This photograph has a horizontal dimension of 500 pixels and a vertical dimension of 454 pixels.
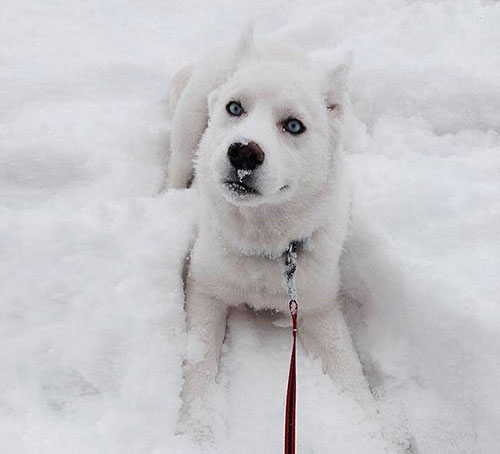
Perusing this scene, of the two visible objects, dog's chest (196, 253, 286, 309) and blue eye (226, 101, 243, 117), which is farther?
dog's chest (196, 253, 286, 309)

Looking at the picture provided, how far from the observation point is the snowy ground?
116 inches

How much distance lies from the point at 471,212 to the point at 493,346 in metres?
1.07

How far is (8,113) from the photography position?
15.0 ft

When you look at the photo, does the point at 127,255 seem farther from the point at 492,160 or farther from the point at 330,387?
the point at 492,160

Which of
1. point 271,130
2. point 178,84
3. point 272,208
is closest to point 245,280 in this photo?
point 272,208

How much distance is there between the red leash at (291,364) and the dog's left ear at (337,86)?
0.75m

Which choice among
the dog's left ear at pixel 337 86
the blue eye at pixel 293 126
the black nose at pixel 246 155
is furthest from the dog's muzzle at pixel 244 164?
the dog's left ear at pixel 337 86

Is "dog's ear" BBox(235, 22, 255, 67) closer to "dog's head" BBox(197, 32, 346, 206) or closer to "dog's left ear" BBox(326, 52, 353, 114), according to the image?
"dog's head" BBox(197, 32, 346, 206)

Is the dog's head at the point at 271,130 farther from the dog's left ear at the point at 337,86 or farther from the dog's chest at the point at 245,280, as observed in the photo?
the dog's chest at the point at 245,280

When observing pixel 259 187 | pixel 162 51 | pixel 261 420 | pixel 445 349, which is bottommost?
pixel 261 420

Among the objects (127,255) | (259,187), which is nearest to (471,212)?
(259,187)

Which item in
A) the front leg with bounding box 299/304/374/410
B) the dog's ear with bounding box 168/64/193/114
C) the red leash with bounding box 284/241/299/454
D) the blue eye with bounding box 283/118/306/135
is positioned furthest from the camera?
the dog's ear with bounding box 168/64/193/114

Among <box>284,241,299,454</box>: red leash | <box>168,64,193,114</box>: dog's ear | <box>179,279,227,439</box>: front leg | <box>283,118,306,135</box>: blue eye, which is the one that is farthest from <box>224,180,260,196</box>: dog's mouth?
<box>168,64,193,114</box>: dog's ear

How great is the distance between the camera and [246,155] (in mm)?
2701
